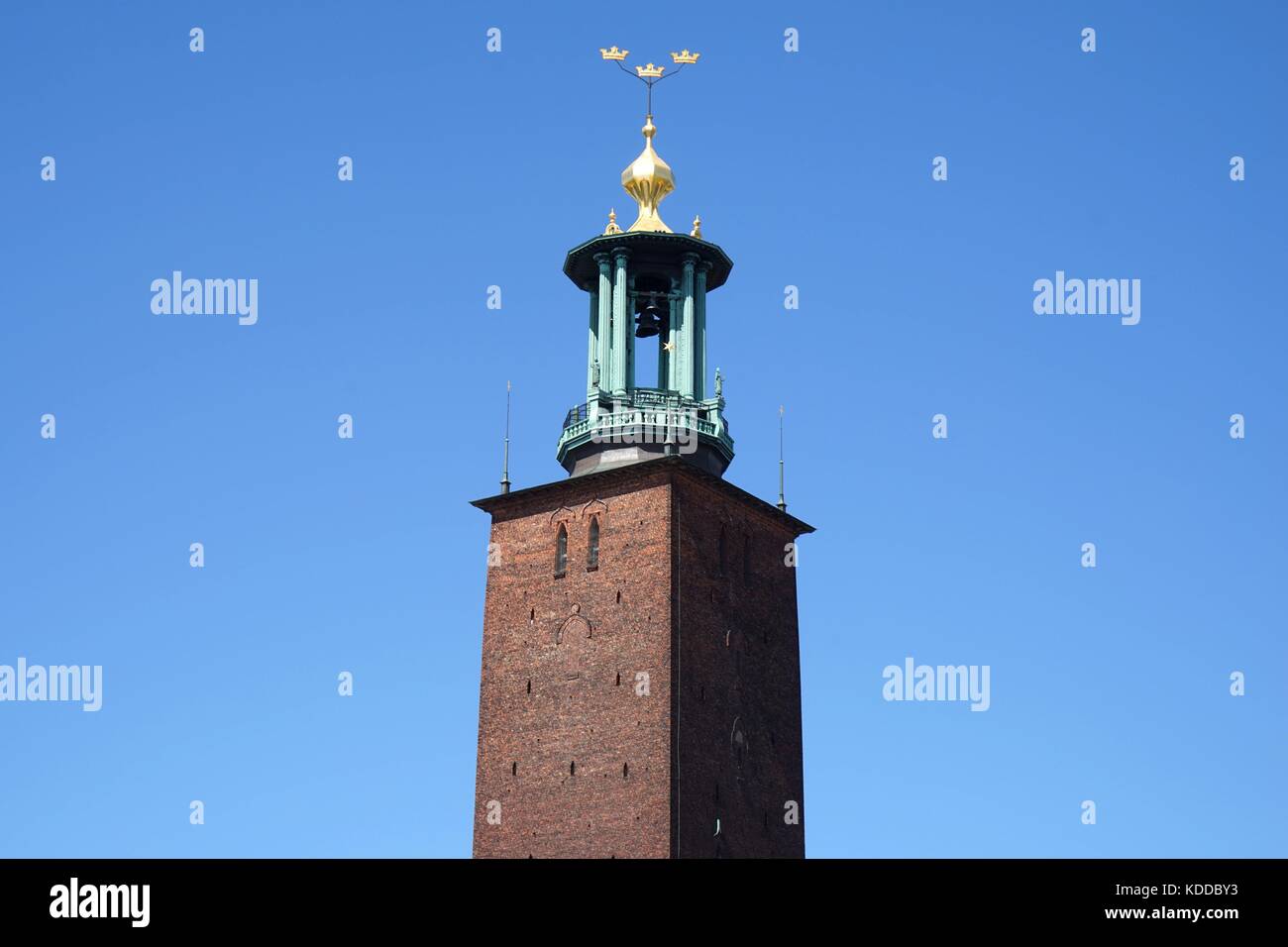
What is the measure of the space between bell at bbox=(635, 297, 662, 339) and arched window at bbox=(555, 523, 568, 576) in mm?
7654

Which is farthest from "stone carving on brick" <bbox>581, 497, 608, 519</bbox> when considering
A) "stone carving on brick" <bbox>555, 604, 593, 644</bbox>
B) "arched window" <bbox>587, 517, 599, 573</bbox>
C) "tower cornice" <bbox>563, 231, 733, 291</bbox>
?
"tower cornice" <bbox>563, 231, 733, 291</bbox>

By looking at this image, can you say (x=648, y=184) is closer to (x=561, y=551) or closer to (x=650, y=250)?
(x=650, y=250)

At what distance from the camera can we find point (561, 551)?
63.2m

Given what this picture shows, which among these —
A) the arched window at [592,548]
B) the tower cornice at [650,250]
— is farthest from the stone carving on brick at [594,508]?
the tower cornice at [650,250]

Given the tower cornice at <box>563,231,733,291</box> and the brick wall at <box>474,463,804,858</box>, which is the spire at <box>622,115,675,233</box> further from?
the brick wall at <box>474,463,804,858</box>

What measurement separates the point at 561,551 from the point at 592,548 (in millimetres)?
1133

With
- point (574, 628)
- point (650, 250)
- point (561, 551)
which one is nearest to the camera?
point (574, 628)

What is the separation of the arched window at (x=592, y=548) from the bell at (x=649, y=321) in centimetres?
761

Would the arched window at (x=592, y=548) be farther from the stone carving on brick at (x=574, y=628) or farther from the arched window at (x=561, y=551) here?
the stone carving on brick at (x=574, y=628)

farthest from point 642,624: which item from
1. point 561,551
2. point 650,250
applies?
point 650,250

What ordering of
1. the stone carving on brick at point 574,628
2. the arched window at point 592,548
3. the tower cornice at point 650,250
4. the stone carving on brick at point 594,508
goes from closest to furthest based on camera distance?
the stone carving on brick at point 574,628, the arched window at point 592,548, the stone carving on brick at point 594,508, the tower cornice at point 650,250

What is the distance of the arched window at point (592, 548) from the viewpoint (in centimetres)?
6222

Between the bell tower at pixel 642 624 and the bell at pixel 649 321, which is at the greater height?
the bell at pixel 649 321

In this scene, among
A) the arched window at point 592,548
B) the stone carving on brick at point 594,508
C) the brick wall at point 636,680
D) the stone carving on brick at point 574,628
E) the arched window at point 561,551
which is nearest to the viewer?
the brick wall at point 636,680
